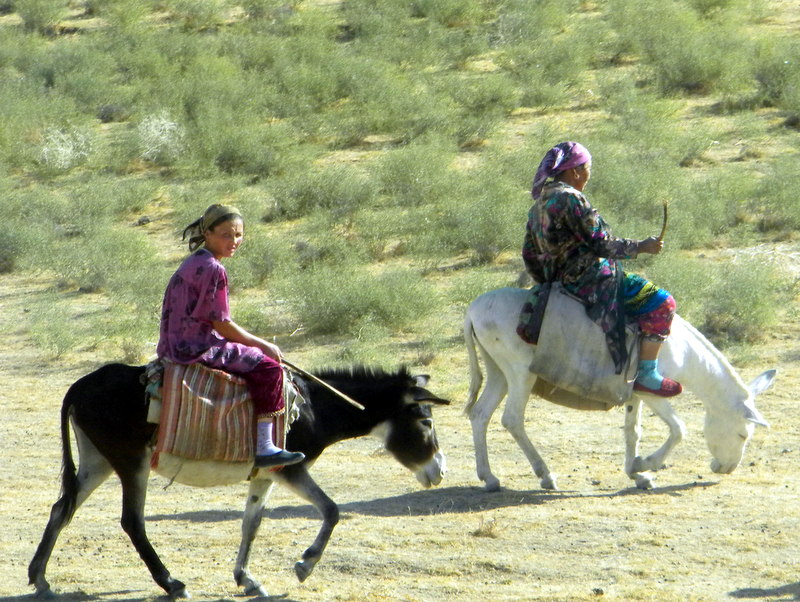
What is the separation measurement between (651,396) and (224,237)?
3327mm

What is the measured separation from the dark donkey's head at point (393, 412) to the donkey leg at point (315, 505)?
0.46 metres

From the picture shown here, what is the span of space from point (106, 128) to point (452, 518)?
1698cm

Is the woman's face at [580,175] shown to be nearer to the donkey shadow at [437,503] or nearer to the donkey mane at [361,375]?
the donkey mane at [361,375]

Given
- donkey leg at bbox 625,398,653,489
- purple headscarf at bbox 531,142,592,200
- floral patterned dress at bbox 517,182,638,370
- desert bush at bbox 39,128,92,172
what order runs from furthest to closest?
desert bush at bbox 39,128,92,172 → donkey leg at bbox 625,398,653,489 → purple headscarf at bbox 531,142,592,200 → floral patterned dress at bbox 517,182,638,370

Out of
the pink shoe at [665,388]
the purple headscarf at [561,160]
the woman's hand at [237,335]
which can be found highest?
the purple headscarf at [561,160]

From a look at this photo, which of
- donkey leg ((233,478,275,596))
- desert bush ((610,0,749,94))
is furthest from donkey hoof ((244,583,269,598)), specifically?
desert bush ((610,0,749,94))

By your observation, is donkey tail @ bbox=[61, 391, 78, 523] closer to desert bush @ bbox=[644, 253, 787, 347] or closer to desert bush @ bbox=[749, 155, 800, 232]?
desert bush @ bbox=[644, 253, 787, 347]

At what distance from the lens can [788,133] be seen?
19312mm

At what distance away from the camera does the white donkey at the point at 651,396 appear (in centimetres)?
786

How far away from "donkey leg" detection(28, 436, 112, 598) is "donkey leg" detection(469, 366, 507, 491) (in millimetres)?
2760

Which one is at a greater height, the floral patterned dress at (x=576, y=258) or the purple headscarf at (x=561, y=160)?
the purple headscarf at (x=561, y=160)

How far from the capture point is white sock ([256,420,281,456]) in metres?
5.68

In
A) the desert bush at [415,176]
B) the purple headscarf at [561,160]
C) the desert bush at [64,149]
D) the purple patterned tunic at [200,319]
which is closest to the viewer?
the purple patterned tunic at [200,319]

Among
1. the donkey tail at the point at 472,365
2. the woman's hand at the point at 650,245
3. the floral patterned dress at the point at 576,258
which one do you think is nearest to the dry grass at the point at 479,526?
the donkey tail at the point at 472,365
